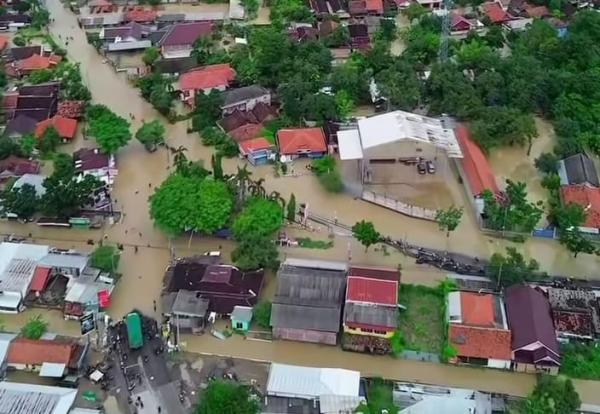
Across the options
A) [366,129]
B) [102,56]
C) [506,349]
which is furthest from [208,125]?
[506,349]

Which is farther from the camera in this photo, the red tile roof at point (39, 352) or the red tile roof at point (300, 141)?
the red tile roof at point (300, 141)

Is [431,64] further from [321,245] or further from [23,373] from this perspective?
[23,373]

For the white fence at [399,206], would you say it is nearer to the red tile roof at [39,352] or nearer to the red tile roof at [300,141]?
the red tile roof at [300,141]

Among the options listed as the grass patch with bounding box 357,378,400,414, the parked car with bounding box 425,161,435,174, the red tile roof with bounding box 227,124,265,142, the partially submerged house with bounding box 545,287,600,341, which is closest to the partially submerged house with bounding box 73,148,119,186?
the red tile roof with bounding box 227,124,265,142

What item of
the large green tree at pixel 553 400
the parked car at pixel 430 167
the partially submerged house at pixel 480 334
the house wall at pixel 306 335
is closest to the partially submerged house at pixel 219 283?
the house wall at pixel 306 335

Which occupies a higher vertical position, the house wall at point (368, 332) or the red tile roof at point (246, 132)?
the red tile roof at point (246, 132)

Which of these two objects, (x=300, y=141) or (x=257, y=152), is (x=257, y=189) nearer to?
(x=257, y=152)
